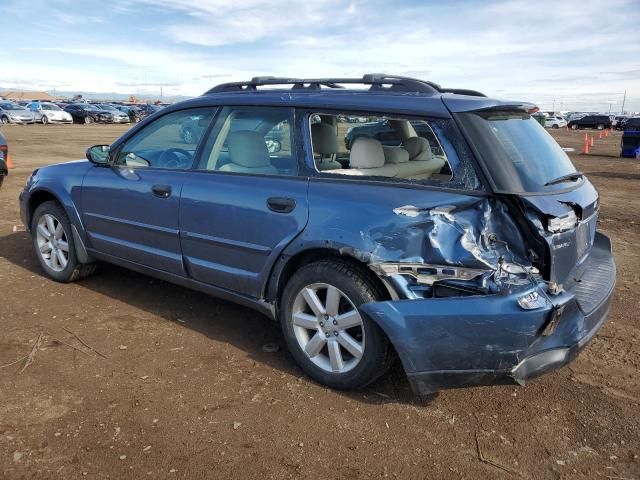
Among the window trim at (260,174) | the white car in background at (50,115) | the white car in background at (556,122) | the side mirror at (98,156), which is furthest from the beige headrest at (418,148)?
the white car in background at (556,122)

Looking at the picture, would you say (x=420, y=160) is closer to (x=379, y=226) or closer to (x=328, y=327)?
(x=379, y=226)

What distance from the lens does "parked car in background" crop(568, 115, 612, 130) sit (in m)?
51.9

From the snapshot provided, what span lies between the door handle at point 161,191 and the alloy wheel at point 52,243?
137 cm

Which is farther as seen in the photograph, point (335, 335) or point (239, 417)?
point (335, 335)

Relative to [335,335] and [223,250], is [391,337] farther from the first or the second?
Result: [223,250]

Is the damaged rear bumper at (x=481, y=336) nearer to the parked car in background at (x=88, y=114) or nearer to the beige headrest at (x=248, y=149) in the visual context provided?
the beige headrest at (x=248, y=149)

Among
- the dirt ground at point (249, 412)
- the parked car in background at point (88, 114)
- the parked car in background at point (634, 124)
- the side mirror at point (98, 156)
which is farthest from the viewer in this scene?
the parked car in background at point (88, 114)

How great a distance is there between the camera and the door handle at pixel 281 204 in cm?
327

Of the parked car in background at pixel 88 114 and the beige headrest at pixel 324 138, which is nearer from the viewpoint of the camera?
the beige headrest at pixel 324 138

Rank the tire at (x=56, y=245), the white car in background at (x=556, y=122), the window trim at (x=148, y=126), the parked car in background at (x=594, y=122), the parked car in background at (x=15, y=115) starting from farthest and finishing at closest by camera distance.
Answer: the white car in background at (x=556, y=122) → the parked car in background at (x=594, y=122) → the parked car in background at (x=15, y=115) → the tire at (x=56, y=245) → the window trim at (x=148, y=126)

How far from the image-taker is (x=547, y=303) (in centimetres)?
267

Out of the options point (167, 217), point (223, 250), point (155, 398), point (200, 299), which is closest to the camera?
point (155, 398)

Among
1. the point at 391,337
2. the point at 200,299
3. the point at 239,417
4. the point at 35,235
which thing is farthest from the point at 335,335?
the point at 35,235

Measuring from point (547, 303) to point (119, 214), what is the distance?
125 inches
